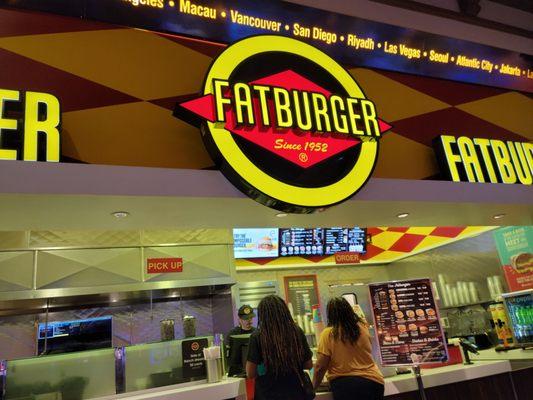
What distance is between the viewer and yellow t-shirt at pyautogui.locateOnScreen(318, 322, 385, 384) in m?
3.09

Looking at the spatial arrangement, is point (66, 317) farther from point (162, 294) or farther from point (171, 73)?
point (171, 73)

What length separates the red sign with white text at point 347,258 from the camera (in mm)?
7395

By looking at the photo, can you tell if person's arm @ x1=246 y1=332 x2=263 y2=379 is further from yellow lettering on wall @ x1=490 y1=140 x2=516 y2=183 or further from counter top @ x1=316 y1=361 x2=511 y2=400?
yellow lettering on wall @ x1=490 y1=140 x2=516 y2=183

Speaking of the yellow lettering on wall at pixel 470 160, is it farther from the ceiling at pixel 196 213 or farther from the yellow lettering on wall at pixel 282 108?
the yellow lettering on wall at pixel 282 108

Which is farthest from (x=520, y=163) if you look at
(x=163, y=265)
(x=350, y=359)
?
(x=163, y=265)

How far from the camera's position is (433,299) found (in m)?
3.84

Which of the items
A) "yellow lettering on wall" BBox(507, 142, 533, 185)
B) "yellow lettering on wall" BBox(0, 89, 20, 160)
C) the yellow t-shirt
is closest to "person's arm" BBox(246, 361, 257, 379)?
the yellow t-shirt

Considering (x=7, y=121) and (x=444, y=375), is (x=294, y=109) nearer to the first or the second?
(x=7, y=121)

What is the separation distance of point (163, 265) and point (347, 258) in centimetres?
317

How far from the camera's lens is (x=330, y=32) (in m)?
4.13

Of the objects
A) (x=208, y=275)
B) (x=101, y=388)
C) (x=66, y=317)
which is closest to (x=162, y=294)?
(x=208, y=275)

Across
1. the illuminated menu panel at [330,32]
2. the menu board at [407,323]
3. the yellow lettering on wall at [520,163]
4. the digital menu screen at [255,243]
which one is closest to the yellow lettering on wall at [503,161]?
the yellow lettering on wall at [520,163]

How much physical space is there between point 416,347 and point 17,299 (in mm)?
4150

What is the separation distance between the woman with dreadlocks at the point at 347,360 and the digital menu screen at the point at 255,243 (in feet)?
11.7
